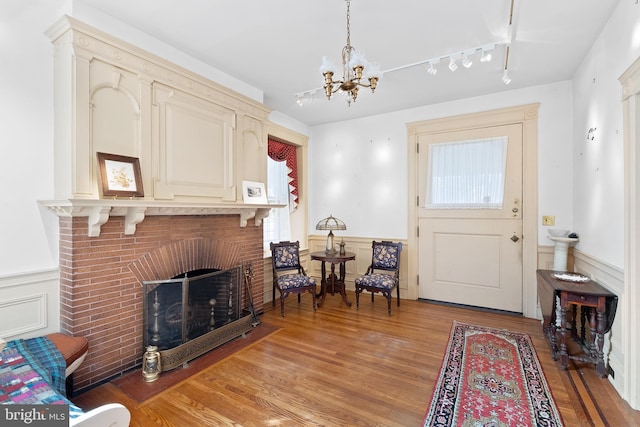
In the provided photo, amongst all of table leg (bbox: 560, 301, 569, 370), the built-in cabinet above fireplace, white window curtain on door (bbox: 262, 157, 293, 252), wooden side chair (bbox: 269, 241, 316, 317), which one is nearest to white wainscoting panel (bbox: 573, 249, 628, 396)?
table leg (bbox: 560, 301, 569, 370)

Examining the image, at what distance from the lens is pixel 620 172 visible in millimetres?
2184

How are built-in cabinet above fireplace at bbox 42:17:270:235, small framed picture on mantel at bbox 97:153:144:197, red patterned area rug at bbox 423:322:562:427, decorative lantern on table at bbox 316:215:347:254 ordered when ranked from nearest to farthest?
red patterned area rug at bbox 423:322:562:427 < built-in cabinet above fireplace at bbox 42:17:270:235 < small framed picture on mantel at bbox 97:153:144:197 < decorative lantern on table at bbox 316:215:347:254

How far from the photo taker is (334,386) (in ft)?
7.27

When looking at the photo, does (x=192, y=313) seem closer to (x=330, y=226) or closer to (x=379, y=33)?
(x=330, y=226)

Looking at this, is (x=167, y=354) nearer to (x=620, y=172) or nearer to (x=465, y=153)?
(x=620, y=172)

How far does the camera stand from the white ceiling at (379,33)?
Answer: 7.09 ft

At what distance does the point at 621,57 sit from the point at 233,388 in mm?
3726

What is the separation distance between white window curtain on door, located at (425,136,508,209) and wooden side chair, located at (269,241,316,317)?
199 cm

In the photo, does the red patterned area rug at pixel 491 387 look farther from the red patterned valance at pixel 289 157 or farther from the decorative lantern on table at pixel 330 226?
the red patterned valance at pixel 289 157

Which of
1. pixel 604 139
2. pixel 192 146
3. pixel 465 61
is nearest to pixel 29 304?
pixel 192 146

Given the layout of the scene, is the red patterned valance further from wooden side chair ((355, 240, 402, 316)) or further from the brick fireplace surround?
the brick fireplace surround

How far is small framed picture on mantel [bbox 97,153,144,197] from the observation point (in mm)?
2186

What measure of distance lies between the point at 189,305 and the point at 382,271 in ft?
8.94

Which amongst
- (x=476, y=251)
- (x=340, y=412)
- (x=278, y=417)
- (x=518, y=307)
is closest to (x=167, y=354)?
(x=278, y=417)
